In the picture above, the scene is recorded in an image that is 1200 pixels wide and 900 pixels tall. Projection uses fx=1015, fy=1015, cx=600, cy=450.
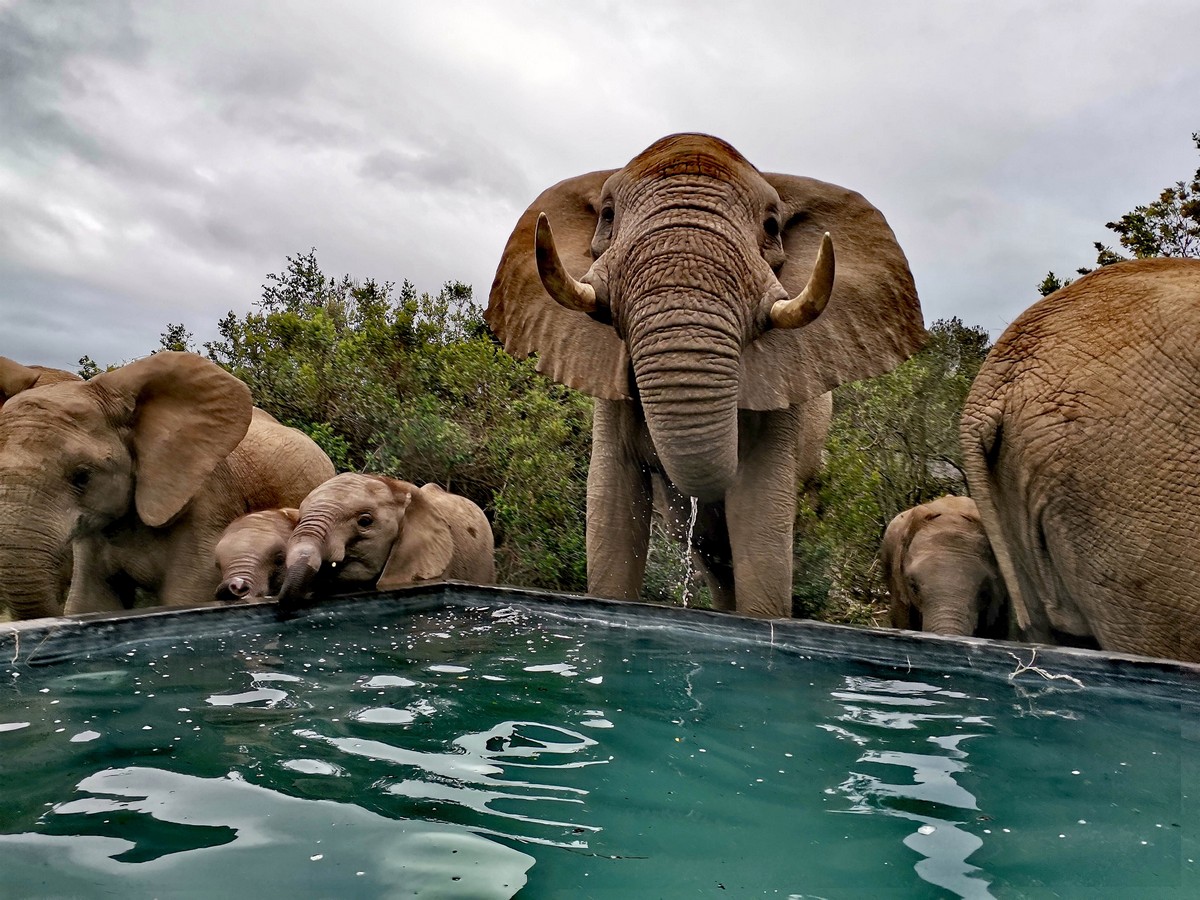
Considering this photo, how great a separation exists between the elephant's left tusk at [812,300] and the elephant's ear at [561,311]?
78 cm

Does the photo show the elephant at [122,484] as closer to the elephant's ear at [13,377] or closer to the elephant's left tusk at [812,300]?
the elephant's ear at [13,377]

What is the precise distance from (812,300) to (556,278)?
3.39 feet

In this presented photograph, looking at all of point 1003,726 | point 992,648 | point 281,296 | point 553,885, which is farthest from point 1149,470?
→ point 281,296

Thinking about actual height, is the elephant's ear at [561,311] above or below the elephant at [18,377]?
above

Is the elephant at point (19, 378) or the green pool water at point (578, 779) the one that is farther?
the elephant at point (19, 378)

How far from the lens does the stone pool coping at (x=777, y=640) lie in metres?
3.22

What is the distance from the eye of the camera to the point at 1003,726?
288 cm

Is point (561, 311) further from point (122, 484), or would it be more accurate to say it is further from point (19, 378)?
point (19, 378)

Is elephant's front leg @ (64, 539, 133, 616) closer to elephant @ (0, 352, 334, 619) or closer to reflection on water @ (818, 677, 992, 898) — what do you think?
elephant @ (0, 352, 334, 619)

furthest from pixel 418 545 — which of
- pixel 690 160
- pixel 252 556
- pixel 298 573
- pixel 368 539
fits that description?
pixel 690 160

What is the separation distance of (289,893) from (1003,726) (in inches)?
80.1

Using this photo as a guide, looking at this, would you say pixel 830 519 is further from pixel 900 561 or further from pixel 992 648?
pixel 992 648

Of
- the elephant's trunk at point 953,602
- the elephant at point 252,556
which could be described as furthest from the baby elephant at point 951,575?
the elephant at point 252,556

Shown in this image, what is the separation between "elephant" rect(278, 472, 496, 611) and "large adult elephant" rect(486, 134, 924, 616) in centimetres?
100
